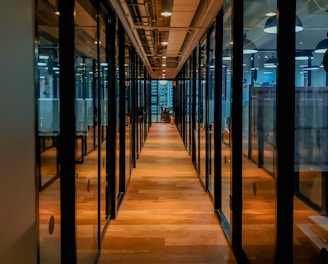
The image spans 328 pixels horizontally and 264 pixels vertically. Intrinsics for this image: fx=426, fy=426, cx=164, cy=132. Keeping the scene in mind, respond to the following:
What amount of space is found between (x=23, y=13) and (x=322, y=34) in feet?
15.4

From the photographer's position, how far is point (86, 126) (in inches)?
169

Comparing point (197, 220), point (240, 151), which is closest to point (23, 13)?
point (240, 151)

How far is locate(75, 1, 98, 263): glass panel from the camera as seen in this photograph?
3648 millimetres

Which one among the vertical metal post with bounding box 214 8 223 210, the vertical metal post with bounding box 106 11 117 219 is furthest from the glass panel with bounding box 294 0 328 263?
the vertical metal post with bounding box 106 11 117 219

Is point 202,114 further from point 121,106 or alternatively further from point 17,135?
point 17,135

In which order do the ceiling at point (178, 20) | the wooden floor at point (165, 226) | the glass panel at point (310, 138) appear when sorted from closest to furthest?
the ceiling at point (178, 20)
the glass panel at point (310, 138)
the wooden floor at point (165, 226)

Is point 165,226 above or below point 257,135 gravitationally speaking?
below

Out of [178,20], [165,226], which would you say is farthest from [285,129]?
[178,20]

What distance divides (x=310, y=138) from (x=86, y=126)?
2.53 metres

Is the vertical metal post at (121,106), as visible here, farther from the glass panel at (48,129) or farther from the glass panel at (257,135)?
the glass panel at (48,129)

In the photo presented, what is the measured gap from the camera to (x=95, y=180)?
4570 millimetres

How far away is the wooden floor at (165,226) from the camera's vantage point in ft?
15.0

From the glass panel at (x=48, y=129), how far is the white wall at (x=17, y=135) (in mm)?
161

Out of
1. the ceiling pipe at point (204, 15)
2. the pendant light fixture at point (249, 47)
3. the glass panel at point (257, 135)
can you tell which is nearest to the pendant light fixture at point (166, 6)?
the ceiling pipe at point (204, 15)
